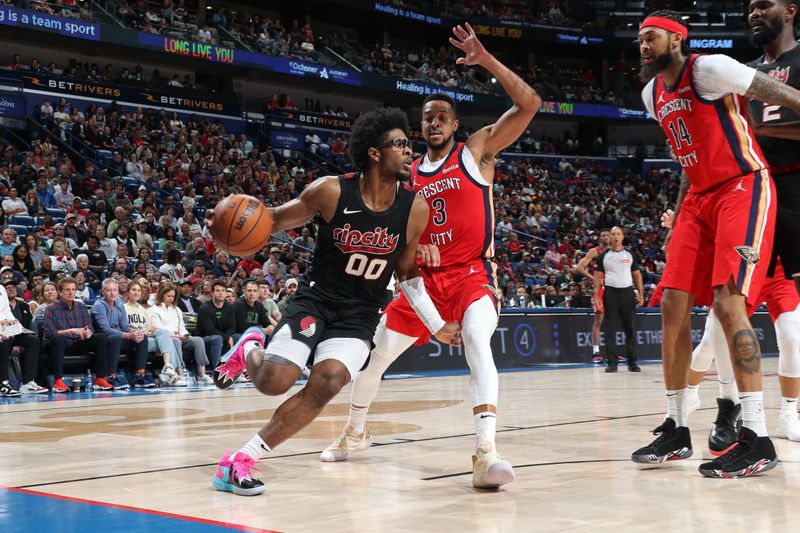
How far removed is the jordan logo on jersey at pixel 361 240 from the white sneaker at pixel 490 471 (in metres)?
1.16

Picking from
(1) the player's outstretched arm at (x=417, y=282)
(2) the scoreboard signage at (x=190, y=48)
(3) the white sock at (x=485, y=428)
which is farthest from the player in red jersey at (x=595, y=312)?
(2) the scoreboard signage at (x=190, y=48)

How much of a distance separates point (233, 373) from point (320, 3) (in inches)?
1170

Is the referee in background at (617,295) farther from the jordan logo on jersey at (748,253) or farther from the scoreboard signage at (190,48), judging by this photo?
the scoreboard signage at (190,48)

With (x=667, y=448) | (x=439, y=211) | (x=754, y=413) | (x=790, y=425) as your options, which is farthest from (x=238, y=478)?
(x=790, y=425)

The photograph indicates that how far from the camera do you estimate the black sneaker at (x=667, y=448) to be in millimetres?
4625

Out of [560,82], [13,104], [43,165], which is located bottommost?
[43,165]

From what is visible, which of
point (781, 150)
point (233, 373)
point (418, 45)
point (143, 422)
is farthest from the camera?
point (418, 45)

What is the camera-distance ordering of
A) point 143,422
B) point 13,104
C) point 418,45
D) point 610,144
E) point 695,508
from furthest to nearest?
point 610,144 → point 418,45 → point 13,104 → point 143,422 → point 695,508

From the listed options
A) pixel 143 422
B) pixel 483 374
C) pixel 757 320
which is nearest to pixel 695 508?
pixel 483 374

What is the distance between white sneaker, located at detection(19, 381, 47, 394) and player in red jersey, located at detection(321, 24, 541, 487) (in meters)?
6.51

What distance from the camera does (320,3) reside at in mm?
32375

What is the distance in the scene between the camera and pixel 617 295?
531 inches

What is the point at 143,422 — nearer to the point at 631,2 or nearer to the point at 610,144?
the point at 610,144

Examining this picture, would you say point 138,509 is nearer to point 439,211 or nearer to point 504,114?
point 439,211
